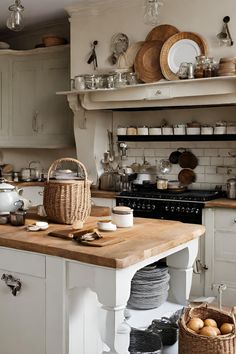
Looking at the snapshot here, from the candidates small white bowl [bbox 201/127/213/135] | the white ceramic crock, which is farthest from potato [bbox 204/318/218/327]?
small white bowl [bbox 201/127/213/135]

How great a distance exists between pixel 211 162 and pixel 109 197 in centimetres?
112

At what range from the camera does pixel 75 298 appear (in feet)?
7.52

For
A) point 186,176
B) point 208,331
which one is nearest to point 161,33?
point 186,176

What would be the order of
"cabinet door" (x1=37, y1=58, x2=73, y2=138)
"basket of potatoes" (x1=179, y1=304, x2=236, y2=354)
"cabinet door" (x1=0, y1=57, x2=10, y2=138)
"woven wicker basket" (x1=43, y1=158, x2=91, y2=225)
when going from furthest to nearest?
"cabinet door" (x1=0, y1=57, x2=10, y2=138), "cabinet door" (x1=37, y1=58, x2=73, y2=138), "woven wicker basket" (x1=43, y1=158, x2=91, y2=225), "basket of potatoes" (x1=179, y1=304, x2=236, y2=354)

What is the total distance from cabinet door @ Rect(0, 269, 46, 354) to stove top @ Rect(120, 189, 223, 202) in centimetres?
233

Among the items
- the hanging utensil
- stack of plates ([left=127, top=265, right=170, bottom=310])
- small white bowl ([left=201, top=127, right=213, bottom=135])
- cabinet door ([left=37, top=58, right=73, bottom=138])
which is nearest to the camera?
stack of plates ([left=127, top=265, right=170, bottom=310])

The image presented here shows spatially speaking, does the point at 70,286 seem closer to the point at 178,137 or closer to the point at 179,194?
the point at 179,194

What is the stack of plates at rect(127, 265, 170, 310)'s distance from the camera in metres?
2.51

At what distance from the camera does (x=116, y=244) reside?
222 centimetres

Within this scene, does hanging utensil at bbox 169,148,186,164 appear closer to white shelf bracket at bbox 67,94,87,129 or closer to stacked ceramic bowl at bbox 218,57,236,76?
white shelf bracket at bbox 67,94,87,129

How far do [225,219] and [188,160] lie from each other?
1008 mm

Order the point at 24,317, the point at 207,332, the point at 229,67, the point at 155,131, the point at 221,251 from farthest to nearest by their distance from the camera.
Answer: the point at 155,131 → the point at 221,251 → the point at 229,67 → the point at 24,317 → the point at 207,332

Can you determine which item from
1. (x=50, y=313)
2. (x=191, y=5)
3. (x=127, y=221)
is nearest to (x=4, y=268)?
(x=50, y=313)

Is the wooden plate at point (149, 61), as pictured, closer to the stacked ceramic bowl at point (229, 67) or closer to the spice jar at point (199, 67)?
the spice jar at point (199, 67)
